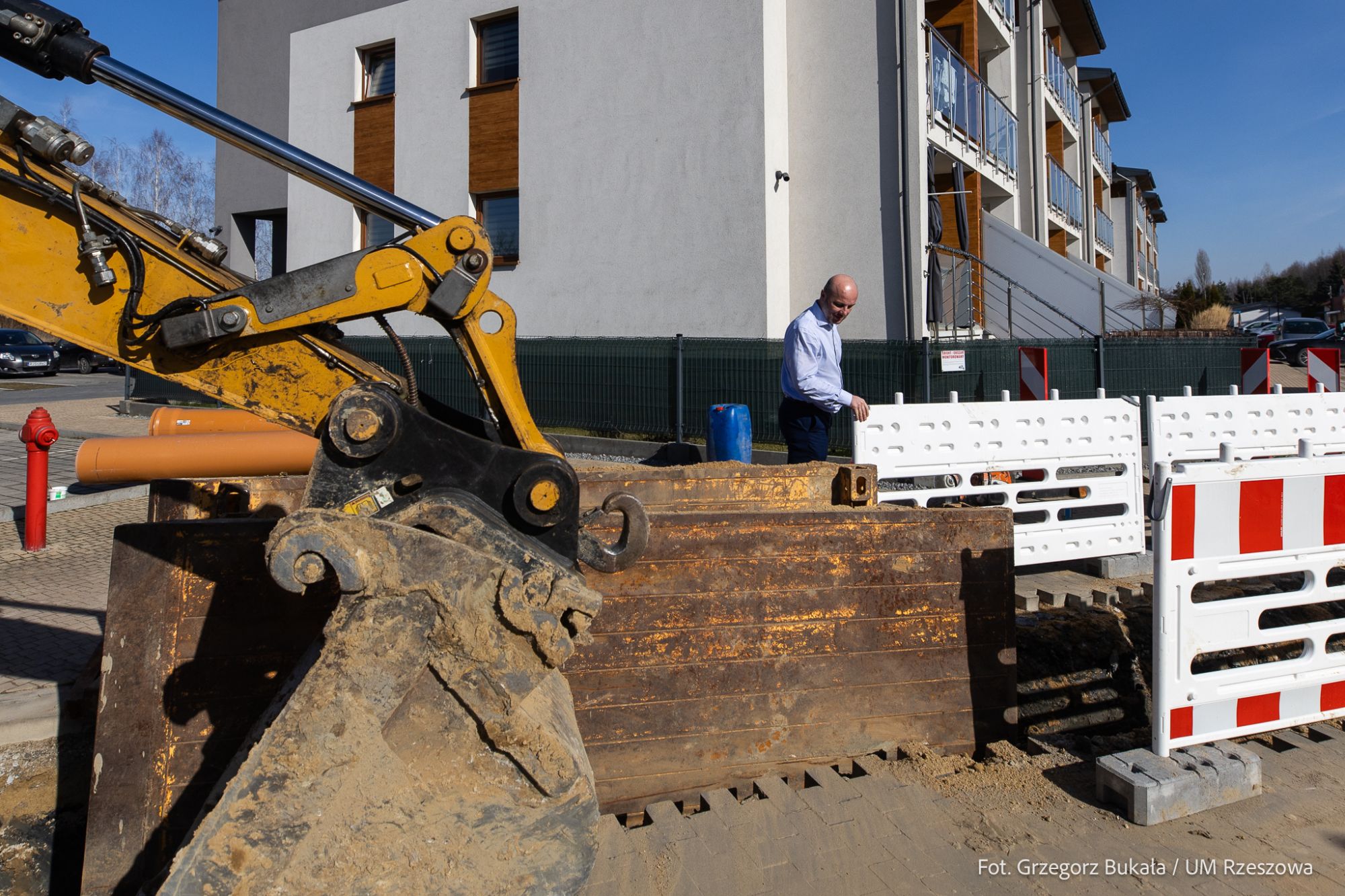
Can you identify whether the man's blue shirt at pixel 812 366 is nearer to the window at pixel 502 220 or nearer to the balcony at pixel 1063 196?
the window at pixel 502 220

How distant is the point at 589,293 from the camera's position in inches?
706

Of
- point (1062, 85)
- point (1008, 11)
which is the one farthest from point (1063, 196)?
point (1008, 11)

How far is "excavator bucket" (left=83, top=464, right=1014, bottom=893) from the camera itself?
7.77 ft

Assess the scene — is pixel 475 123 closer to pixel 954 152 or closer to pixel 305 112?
pixel 305 112

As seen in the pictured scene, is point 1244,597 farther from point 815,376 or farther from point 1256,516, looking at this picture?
point 815,376

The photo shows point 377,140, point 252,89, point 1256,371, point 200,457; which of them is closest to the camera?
point 200,457

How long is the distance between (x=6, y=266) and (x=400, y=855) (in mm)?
2048

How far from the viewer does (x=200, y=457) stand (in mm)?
6535

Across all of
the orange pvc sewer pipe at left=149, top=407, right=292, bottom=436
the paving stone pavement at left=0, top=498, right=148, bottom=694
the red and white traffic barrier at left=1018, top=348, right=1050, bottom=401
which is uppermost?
the red and white traffic barrier at left=1018, top=348, right=1050, bottom=401

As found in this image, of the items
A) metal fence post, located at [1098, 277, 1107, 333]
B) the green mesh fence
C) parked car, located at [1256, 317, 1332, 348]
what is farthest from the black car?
the green mesh fence

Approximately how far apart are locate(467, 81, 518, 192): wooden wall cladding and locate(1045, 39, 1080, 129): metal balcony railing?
581 inches

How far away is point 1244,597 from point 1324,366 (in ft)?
36.8

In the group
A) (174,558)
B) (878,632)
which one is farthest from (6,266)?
(878,632)

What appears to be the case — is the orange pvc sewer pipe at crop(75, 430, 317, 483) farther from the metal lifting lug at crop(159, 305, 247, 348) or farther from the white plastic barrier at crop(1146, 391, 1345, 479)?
the white plastic barrier at crop(1146, 391, 1345, 479)
